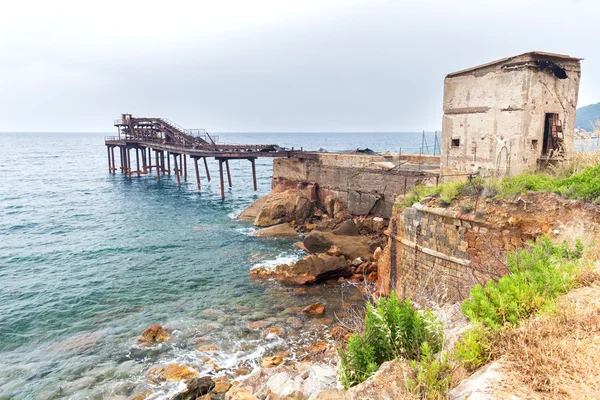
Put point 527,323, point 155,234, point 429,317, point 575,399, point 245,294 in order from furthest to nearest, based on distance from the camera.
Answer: point 155,234 < point 245,294 < point 429,317 < point 527,323 < point 575,399

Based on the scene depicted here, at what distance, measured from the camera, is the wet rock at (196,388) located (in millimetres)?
9047

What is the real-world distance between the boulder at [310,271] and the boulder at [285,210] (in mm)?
8254

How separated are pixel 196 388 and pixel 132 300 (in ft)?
23.6

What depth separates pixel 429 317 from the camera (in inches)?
200

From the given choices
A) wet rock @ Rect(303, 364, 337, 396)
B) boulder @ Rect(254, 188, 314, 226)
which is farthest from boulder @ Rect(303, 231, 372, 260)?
wet rock @ Rect(303, 364, 337, 396)

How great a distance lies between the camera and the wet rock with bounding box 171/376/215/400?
905cm

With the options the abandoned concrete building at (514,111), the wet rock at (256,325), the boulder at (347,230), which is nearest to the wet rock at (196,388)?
the wet rock at (256,325)

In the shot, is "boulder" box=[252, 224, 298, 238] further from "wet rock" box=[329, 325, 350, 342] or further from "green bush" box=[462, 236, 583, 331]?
"green bush" box=[462, 236, 583, 331]

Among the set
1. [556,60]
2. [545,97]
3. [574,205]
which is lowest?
[574,205]

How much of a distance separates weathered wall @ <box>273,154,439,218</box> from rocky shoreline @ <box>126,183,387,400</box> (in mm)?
636

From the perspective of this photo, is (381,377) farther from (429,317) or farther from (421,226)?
(421,226)

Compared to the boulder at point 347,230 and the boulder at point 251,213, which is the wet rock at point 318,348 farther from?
the boulder at point 251,213

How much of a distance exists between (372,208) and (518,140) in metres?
11.7

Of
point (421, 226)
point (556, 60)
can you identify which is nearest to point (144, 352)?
point (421, 226)
